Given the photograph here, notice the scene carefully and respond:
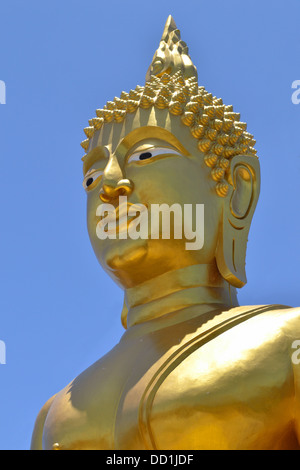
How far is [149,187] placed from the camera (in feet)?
21.5

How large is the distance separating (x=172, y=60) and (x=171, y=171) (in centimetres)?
149

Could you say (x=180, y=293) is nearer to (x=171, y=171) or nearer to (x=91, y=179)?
(x=171, y=171)

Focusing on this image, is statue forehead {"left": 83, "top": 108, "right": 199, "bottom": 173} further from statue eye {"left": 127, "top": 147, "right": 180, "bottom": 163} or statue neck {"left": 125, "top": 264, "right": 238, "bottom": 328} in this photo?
statue neck {"left": 125, "top": 264, "right": 238, "bottom": 328}

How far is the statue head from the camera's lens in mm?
6551

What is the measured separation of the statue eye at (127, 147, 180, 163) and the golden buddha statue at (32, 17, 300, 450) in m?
0.01

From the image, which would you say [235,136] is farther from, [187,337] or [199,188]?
[187,337]

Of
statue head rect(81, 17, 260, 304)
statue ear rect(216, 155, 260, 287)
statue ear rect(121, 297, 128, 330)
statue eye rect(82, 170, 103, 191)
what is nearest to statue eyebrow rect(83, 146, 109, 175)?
statue head rect(81, 17, 260, 304)

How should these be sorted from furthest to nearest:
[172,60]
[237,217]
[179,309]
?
[172,60] < [237,217] < [179,309]

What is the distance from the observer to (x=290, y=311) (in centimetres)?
607

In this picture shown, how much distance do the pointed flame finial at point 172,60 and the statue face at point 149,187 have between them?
911 millimetres

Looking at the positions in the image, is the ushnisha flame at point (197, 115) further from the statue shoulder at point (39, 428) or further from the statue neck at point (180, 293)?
the statue shoulder at point (39, 428)

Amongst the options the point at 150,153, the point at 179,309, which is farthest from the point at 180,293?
the point at 150,153
